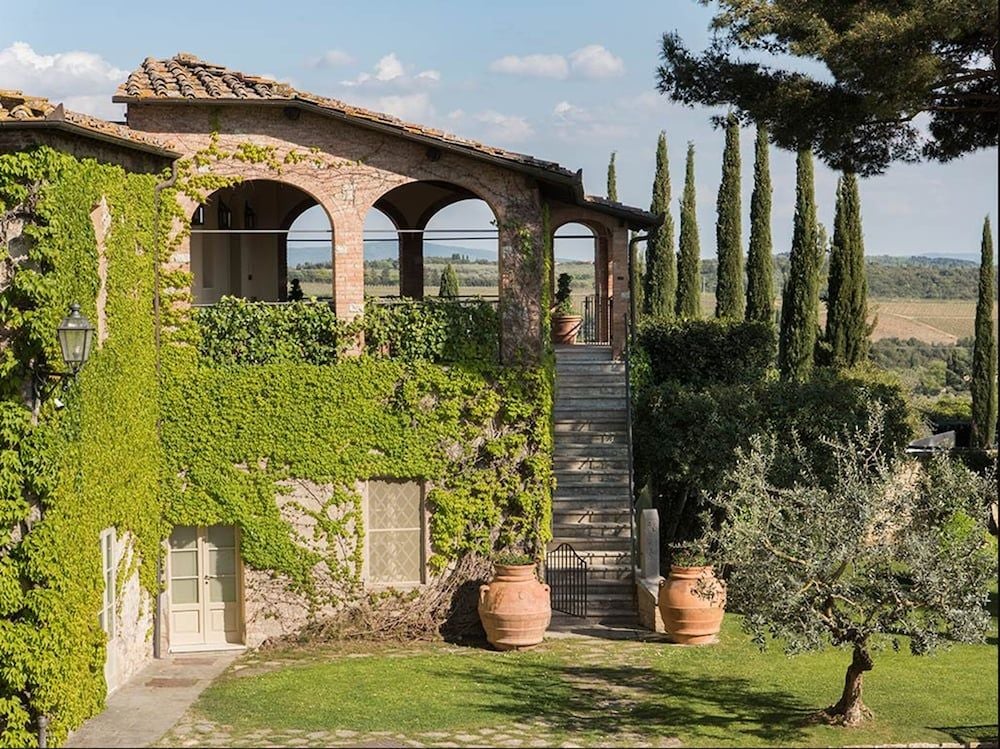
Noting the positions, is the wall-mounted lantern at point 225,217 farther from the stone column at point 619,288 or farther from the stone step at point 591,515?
the stone step at point 591,515

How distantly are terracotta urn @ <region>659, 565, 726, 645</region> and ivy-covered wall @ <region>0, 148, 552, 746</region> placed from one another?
1876mm

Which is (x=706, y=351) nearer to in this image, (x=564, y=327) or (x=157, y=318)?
(x=564, y=327)

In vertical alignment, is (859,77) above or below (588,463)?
above

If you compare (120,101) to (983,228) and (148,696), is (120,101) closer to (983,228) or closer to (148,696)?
(148,696)

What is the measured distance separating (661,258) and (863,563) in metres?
32.1

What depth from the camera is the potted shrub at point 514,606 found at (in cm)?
1689

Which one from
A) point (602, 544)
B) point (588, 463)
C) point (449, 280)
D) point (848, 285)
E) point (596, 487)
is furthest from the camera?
point (449, 280)

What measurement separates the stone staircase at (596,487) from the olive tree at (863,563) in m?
5.69

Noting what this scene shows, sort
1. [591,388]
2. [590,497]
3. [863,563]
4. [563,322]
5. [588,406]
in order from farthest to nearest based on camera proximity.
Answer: [563,322] < [591,388] < [588,406] < [590,497] < [863,563]

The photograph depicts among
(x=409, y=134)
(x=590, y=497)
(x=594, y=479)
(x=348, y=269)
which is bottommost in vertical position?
(x=590, y=497)

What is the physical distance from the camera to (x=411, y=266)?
26.2m

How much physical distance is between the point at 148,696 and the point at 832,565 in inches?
305

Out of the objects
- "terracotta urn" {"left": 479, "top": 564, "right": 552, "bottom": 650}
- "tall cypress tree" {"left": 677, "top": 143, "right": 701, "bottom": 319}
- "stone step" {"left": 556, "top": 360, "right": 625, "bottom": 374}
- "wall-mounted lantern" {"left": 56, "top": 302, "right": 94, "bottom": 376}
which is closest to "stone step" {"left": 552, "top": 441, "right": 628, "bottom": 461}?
"stone step" {"left": 556, "top": 360, "right": 625, "bottom": 374}

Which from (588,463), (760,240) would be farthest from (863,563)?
(760,240)
